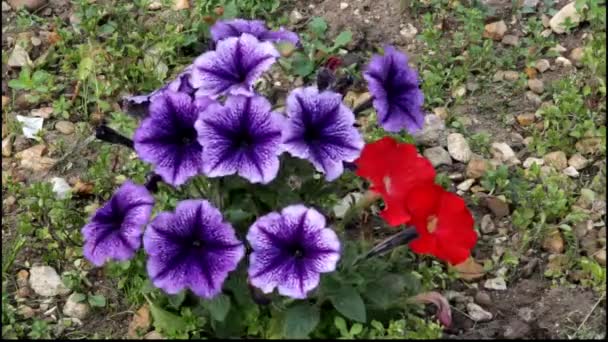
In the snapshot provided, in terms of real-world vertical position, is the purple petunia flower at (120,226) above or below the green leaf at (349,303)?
above

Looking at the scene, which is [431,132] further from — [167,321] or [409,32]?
[167,321]

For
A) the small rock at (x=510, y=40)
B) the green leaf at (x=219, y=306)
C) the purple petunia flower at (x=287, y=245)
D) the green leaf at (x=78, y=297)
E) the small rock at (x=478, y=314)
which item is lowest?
the green leaf at (x=78, y=297)

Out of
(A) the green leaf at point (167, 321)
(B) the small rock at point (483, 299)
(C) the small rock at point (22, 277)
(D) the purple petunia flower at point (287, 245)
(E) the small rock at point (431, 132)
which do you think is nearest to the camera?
(D) the purple petunia flower at point (287, 245)

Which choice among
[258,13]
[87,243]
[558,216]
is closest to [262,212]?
[87,243]

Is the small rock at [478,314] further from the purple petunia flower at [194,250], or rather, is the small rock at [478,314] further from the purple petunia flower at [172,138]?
the purple petunia flower at [172,138]

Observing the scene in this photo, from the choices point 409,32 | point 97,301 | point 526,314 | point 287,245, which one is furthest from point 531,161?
point 97,301

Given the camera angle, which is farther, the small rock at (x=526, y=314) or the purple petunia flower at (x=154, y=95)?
the small rock at (x=526, y=314)

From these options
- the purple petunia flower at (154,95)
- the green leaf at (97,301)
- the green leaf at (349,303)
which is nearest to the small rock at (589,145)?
the green leaf at (349,303)
